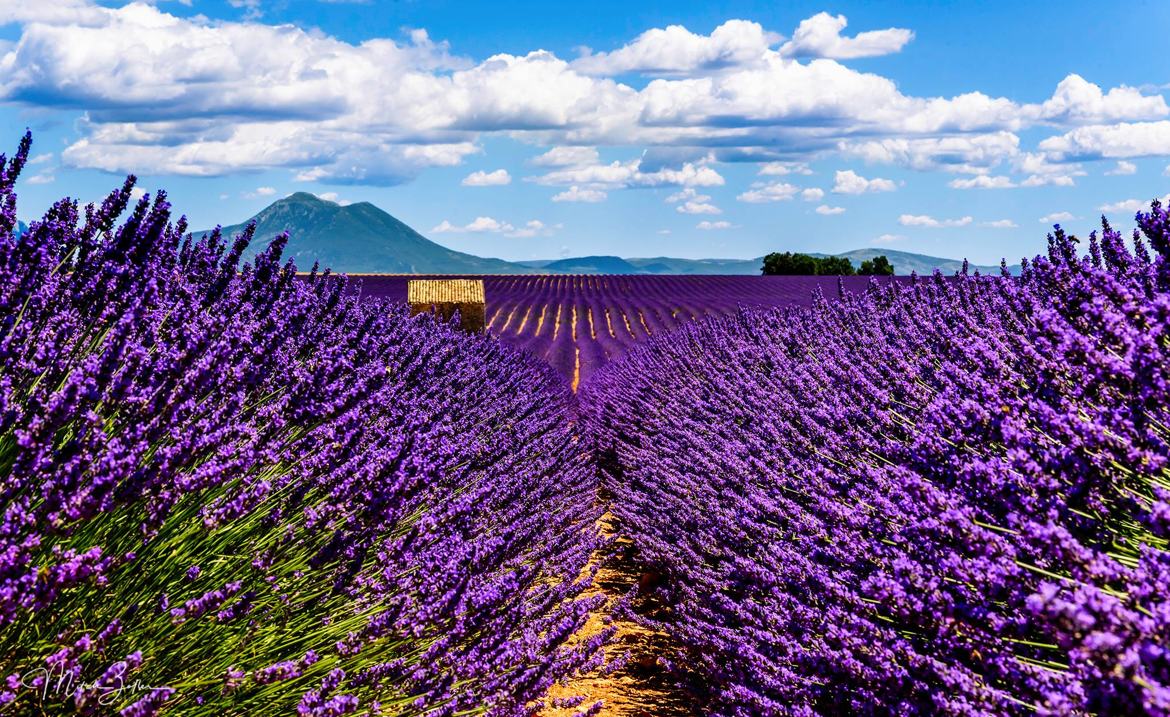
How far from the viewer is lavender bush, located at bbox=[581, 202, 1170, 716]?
1466mm

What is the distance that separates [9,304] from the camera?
2.03 m

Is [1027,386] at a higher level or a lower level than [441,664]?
higher

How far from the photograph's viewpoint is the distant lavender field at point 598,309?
15180mm

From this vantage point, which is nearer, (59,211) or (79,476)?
(79,476)

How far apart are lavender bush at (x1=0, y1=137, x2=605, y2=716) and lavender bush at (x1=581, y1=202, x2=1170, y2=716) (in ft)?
2.24

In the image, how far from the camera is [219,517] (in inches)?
81.6

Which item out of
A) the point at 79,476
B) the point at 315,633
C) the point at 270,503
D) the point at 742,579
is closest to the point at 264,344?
the point at 270,503

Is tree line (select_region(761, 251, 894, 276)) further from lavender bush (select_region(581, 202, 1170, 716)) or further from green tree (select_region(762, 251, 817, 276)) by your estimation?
lavender bush (select_region(581, 202, 1170, 716))

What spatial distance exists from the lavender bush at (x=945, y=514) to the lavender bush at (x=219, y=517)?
2.24 ft

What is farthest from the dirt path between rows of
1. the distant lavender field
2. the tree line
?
the tree line

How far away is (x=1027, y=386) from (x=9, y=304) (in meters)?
2.61

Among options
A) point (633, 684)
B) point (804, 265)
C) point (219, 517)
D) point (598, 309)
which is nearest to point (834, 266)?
point (804, 265)

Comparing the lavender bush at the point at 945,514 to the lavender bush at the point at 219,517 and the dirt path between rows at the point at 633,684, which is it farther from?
the lavender bush at the point at 219,517

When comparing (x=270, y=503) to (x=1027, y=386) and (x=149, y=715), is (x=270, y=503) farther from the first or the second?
(x=1027, y=386)
